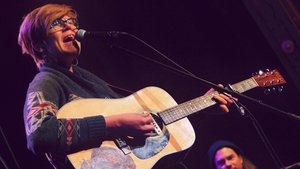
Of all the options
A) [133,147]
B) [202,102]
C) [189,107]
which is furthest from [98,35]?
[202,102]

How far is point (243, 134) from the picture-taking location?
14.1ft

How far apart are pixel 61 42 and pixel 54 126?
71 cm

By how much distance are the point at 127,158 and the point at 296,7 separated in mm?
2656

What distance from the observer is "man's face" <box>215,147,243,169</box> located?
4148mm

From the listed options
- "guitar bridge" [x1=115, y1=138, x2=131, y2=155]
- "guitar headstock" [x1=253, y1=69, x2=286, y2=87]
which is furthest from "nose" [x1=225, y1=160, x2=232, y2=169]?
"guitar bridge" [x1=115, y1=138, x2=131, y2=155]

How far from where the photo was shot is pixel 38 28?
241cm

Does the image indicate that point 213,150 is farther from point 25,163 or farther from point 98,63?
point 25,163

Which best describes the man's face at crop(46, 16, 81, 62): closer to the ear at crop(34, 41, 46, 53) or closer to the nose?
the ear at crop(34, 41, 46, 53)

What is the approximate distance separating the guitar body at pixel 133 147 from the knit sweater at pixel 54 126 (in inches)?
2.2

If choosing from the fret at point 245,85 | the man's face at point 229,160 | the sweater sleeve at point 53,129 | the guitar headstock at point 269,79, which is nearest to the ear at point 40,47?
the sweater sleeve at point 53,129

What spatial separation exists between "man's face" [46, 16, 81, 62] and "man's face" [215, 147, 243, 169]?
234 centimetres

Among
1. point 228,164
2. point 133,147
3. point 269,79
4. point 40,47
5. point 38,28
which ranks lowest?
point 228,164

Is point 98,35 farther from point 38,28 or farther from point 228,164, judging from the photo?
point 228,164

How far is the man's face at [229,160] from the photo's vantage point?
4.15 m
